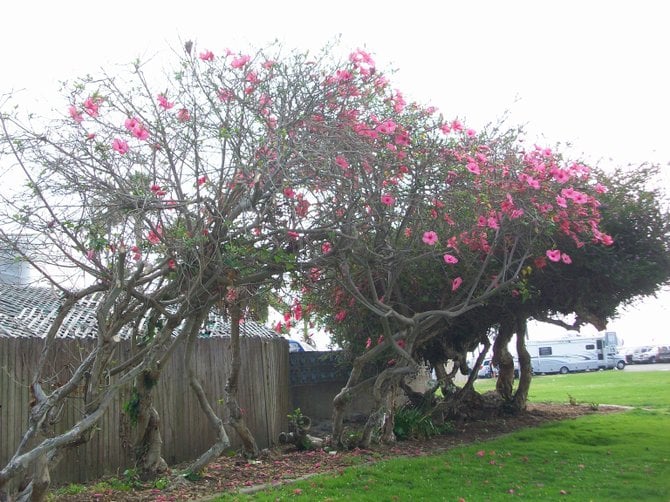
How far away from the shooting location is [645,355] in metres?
50.1

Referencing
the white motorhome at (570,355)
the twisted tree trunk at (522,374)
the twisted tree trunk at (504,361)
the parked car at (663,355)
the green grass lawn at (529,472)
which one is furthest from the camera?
the parked car at (663,355)

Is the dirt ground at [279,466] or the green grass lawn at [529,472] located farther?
the green grass lawn at [529,472]

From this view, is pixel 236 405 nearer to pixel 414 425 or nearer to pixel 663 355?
pixel 414 425

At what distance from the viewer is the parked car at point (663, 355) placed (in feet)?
160

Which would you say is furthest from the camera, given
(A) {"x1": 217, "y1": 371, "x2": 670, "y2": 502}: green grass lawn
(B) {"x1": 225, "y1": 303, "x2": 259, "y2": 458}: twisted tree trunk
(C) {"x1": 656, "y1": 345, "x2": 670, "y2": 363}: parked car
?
(C) {"x1": 656, "y1": 345, "x2": 670, "y2": 363}: parked car

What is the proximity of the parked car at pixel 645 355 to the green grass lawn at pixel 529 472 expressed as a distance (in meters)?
40.7

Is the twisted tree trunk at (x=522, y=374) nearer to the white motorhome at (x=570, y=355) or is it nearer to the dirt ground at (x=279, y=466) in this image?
the dirt ground at (x=279, y=466)

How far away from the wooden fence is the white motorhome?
34763 mm

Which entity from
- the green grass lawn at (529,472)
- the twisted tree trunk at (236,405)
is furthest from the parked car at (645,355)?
the twisted tree trunk at (236,405)

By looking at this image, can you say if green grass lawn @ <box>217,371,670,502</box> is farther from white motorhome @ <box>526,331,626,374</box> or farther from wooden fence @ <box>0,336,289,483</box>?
white motorhome @ <box>526,331,626,374</box>

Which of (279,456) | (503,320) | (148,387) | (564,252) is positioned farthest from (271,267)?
(503,320)

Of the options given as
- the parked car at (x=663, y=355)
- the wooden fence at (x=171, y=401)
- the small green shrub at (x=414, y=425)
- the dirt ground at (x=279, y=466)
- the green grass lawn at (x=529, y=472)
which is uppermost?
the parked car at (x=663, y=355)

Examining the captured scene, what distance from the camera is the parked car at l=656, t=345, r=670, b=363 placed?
4883cm

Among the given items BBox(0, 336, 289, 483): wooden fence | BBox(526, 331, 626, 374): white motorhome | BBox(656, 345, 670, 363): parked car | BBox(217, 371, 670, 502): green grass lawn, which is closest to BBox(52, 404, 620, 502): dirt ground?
BBox(217, 371, 670, 502): green grass lawn
